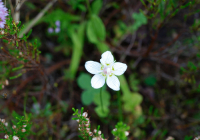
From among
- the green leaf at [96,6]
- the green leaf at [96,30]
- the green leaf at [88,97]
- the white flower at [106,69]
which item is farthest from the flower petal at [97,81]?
the green leaf at [96,6]

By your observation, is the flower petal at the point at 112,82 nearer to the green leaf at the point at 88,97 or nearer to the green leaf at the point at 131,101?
the green leaf at the point at 88,97

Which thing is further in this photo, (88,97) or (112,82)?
(88,97)

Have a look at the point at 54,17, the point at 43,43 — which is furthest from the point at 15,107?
the point at 54,17

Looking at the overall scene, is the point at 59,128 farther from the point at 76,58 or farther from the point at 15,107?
the point at 76,58

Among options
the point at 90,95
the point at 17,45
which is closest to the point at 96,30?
the point at 90,95

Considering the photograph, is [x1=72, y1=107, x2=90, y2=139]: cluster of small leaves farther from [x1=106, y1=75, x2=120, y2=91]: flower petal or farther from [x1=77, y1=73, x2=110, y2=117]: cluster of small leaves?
[x1=77, y1=73, x2=110, y2=117]: cluster of small leaves

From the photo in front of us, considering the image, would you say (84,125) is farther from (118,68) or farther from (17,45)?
(17,45)

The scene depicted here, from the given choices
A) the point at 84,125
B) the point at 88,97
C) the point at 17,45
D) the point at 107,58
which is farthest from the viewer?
the point at 88,97
